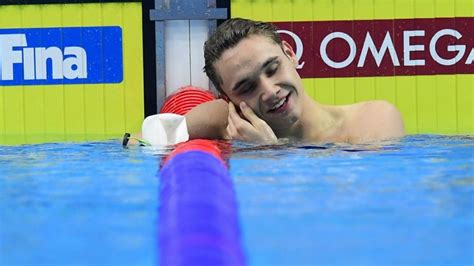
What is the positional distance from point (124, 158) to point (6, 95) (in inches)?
138

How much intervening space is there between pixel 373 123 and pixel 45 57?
3546mm

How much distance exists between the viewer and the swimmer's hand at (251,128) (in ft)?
10.6

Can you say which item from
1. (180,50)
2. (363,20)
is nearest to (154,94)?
(180,50)

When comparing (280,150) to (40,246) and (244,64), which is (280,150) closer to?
(244,64)

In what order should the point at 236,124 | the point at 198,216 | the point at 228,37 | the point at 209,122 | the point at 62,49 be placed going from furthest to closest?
the point at 62,49, the point at 209,122, the point at 236,124, the point at 228,37, the point at 198,216

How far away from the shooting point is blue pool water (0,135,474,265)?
132cm

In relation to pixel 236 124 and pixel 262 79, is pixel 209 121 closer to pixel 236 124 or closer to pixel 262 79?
pixel 236 124

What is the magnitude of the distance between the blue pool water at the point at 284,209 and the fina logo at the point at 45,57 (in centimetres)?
338

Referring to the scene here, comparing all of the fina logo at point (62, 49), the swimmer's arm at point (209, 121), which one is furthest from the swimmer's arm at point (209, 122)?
the fina logo at point (62, 49)

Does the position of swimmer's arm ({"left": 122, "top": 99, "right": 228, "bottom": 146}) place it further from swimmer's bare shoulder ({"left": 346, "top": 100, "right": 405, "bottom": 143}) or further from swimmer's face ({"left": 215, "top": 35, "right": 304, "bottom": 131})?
swimmer's bare shoulder ({"left": 346, "top": 100, "right": 405, "bottom": 143})

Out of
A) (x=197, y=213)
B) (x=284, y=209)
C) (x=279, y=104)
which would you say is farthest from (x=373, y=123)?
(x=197, y=213)

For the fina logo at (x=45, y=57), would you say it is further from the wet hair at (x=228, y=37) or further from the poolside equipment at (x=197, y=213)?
the poolside equipment at (x=197, y=213)

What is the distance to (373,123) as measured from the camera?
3.50m

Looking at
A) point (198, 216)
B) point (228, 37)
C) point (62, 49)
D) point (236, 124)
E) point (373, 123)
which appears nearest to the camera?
point (198, 216)
